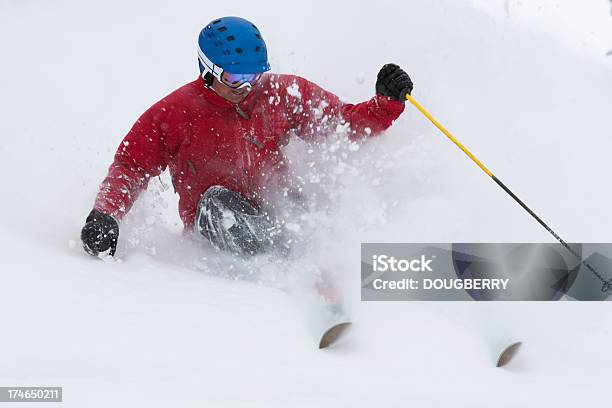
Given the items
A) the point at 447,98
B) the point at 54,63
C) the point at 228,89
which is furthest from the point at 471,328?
the point at 54,63

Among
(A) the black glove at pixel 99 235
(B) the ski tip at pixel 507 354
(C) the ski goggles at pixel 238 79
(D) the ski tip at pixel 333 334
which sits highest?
(C) the ski goggles at pixel 238 79

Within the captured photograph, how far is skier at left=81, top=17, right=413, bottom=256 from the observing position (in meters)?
3.61

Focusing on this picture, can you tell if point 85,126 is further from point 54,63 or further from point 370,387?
point 370,387

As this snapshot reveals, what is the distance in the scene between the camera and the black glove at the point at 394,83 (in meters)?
3.64

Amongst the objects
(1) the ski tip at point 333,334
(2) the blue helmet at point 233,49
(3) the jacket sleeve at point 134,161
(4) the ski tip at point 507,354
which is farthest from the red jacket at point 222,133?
(4) the ski tip at point 507,354

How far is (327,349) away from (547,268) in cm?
148

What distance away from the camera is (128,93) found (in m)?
6.90

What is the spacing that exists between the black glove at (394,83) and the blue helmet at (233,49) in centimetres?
64

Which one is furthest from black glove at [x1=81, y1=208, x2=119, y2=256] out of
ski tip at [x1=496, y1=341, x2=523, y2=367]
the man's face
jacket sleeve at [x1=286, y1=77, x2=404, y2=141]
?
ski tip at [x1=496, y1=341, x2=523, y2=367]

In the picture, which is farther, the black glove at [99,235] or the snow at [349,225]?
the black glove at [99,235]

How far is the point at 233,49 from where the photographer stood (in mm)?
3387

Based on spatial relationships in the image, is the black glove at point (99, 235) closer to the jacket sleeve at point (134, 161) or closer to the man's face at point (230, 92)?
the jacket sleeve at point (134, 161)

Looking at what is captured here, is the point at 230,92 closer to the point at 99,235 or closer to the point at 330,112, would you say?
the point at 330,112

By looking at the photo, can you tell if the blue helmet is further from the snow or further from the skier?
the snow
